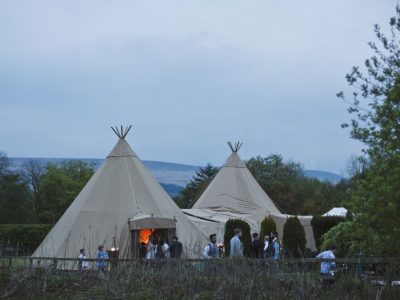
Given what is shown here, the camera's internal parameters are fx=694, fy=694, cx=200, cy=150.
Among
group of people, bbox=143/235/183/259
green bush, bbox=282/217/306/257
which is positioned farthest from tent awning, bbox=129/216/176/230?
green bush, bbox=282/217/306/257

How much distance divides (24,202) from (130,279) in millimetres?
45429

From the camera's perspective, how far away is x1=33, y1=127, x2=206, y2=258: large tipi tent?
22359 mm

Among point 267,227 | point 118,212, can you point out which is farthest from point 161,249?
point 267,227

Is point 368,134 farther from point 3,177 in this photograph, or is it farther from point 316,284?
point 3,177

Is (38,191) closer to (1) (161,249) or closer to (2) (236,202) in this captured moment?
(2) (236,202)

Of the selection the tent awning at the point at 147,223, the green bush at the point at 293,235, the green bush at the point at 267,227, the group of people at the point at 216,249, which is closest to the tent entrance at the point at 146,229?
the tent awning at the point at 147,223

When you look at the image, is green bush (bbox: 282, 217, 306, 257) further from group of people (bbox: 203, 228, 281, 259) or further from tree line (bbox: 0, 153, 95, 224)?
tree line (bbox: 0, 153, 95, 224)

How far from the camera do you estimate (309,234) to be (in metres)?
32.7

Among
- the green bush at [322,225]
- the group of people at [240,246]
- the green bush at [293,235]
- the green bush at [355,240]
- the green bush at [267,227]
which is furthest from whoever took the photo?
the green bush at [322,225]

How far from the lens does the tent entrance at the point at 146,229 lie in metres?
22.2

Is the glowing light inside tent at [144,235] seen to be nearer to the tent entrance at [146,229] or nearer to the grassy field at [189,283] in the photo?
the tent entrance at [146,229]

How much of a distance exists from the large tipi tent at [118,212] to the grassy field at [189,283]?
1110cm

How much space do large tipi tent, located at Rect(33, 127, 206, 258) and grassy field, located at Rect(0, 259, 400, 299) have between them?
437 inches

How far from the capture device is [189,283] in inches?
384
